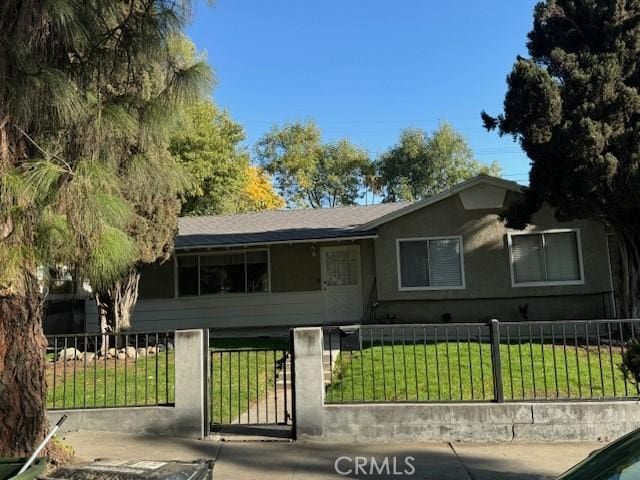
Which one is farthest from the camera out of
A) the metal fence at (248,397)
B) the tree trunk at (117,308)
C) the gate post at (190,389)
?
the tree trunk at (117,308)

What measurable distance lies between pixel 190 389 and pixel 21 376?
2.38m

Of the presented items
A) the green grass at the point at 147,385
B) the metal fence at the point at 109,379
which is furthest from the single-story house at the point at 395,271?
the metal fence at the point at 109,379

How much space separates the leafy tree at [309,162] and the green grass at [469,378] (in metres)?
38.5

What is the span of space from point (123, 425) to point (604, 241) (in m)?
11.7

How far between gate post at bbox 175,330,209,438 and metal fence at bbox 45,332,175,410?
0.72 feet

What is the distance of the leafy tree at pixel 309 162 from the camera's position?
159 ft

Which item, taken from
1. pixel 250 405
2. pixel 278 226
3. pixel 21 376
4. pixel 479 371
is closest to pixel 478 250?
pixel 479 371

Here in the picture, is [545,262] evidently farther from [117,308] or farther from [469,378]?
[117,308]

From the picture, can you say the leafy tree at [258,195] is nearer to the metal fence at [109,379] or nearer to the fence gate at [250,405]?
the metal fence at [109,379]

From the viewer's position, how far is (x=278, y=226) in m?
18.1

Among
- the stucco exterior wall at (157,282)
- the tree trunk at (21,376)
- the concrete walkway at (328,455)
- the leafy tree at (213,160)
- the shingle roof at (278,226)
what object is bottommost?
the concrete walkway at (328,455)

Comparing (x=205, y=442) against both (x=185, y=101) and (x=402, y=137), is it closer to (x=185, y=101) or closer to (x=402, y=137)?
(x=185, y=101)

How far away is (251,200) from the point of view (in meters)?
37.5

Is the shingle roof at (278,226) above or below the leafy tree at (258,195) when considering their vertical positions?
below
